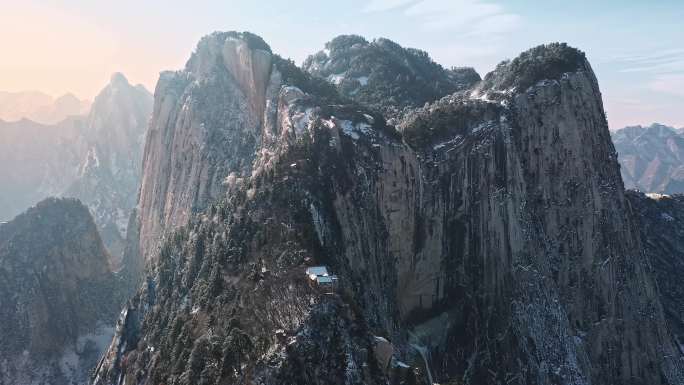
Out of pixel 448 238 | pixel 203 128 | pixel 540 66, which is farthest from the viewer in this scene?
pixel 203 128

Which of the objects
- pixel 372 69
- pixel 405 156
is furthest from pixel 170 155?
pixel 405 156

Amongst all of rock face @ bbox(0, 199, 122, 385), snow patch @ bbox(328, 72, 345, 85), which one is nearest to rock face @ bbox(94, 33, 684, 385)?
snow patch @ bbox(328, 72, 345, 85)

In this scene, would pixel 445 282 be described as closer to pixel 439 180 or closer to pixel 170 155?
pixel 439 180

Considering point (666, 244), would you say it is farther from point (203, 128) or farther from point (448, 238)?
point (203, 128)

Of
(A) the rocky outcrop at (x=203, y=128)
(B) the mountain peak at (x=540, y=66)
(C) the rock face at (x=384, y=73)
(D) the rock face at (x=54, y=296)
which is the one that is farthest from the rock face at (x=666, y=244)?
(D) the rock face at (x=54, y=296)

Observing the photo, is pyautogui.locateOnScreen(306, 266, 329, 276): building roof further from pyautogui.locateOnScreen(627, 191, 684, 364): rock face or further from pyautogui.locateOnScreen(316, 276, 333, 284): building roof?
pyautogui.locateOnScreen(627, 191, 684, 364): rock face

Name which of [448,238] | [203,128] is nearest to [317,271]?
[448,238]

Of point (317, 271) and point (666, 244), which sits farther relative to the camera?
point (666, 244)
